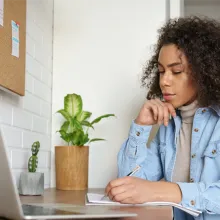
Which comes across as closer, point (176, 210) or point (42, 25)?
point (176, 210)

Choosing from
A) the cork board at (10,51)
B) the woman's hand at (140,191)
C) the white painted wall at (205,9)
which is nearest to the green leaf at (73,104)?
the cork board at (10,51)

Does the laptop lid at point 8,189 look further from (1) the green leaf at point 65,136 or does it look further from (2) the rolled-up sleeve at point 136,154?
(1) the green leaf at point 65,136

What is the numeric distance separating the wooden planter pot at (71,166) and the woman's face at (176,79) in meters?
0.52

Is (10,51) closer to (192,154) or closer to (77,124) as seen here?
(77,124)

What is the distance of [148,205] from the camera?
1104mm

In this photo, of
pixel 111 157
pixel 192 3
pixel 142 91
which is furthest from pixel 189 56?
pixel 192 3

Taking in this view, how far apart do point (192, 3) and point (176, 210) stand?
7.94ft

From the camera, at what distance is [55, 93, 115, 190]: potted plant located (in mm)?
1884

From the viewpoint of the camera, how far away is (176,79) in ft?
4.97

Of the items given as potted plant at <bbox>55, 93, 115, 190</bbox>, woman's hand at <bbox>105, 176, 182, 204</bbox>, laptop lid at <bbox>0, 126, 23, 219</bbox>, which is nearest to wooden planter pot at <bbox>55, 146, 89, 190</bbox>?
potted plant at <bbox>55, 93, 115, 190</bbox>

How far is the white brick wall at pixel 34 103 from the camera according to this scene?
161cm

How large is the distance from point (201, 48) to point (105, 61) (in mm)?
645

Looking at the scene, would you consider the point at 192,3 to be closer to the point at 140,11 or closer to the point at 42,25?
the point at 140,11

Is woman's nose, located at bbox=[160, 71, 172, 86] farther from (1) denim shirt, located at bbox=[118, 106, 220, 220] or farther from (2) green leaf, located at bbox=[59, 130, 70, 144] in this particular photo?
(2) green leaf, located at bbox=[59, 130, 70, 144]
